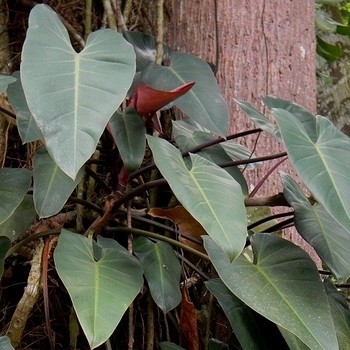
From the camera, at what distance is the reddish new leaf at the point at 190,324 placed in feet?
3.93

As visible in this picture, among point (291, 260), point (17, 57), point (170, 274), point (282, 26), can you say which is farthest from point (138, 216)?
point (282, 26)

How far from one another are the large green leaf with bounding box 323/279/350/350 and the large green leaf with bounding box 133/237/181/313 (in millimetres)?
335

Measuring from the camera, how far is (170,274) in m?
1.16

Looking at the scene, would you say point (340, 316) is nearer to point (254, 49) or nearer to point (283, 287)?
point (283, 287)

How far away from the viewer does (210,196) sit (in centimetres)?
87

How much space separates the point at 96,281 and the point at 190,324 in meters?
0.41

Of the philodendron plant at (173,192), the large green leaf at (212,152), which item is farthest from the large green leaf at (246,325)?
the large green leaf at (212,152)

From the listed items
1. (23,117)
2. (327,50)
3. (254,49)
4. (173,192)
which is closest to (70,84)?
(173,192)

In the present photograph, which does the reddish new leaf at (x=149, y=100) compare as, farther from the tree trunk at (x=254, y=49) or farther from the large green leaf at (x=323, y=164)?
the tree trunk at (x=254, y=49)

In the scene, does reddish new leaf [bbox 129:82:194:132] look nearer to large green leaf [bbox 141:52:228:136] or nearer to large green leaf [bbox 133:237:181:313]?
large green leaf [bbox 141:52:228:136]

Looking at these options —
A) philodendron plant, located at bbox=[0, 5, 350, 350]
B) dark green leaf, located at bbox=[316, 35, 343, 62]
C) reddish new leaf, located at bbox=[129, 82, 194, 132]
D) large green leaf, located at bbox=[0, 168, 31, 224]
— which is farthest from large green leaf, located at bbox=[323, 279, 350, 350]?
dark green leaf, located at bbox=[316, 35, 343, 62]

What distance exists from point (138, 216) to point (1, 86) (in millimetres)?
522

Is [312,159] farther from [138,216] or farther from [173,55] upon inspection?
[173,55]

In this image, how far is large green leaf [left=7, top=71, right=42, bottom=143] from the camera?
3.62ft
